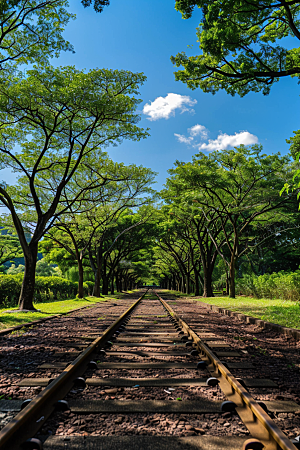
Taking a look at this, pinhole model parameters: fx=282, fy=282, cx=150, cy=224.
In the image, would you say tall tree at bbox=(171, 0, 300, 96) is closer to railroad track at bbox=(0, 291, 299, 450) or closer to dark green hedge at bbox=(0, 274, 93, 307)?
railroad track at bbox=(0, 291, 299, 450)

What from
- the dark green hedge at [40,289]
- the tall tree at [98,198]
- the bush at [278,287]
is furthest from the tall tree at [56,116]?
the bush at [278,287]

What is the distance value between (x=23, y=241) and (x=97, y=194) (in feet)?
30.0

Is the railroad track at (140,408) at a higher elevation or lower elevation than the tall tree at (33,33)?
lower

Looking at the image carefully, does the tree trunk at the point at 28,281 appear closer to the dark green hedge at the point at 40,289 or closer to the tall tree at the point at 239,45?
the dark green hedge at the point at 40,289

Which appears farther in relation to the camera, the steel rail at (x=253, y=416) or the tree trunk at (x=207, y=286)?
the tree trunk at (x=207, y=286)

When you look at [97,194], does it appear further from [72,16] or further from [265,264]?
[265,264]

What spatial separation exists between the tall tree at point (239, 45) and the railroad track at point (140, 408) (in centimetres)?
732

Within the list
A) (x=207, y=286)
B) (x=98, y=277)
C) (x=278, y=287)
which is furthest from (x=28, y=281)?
(x=207, y=286)

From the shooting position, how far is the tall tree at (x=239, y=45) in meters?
6.58

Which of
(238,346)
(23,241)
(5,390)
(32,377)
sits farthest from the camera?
(23,241)

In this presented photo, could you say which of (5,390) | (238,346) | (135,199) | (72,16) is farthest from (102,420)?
(135,199)

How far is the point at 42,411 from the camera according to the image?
8.05ft

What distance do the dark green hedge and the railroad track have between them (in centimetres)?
1416

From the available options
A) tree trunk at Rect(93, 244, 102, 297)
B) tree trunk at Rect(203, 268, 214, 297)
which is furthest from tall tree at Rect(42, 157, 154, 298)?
tree trunk at Rect(203, 268, 214, 297)
